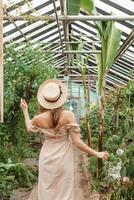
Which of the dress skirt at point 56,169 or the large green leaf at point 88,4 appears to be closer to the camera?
the dress skirt at point 56,169

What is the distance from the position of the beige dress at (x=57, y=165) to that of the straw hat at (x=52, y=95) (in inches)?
8.0

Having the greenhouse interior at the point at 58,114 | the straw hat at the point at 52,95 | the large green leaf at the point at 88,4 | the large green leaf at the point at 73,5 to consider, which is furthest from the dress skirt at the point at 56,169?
the large green leaf at the point at 88,4

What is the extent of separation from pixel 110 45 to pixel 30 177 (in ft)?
7.51

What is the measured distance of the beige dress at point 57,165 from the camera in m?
3.78

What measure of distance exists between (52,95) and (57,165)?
57cm

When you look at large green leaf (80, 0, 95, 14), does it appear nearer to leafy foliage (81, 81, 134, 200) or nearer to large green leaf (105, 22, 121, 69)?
large green leaf (105, 22, 121, 69)

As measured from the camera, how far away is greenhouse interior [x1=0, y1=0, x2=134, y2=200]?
3.80 m

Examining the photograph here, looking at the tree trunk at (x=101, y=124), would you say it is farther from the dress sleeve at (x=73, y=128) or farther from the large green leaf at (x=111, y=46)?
the dress sleeve at (x=73, y=128)

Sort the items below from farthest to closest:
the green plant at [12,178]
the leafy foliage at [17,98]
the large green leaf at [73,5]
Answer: the leafy foliage at [17,98], the green plant at [12,178], the large green leaf at [73,5]

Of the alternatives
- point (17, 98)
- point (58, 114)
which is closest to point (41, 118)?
point (58, 114)

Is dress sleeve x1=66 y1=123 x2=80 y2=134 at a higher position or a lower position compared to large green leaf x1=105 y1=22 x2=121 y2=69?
lower

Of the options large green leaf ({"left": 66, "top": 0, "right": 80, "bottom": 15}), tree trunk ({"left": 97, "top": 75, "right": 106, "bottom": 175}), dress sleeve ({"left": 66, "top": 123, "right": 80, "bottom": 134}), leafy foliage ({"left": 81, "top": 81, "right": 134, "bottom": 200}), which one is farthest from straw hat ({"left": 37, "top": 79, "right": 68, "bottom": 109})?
tree trunk ({"left": 97, "top": 75, "right": 106, "bottom": 175})

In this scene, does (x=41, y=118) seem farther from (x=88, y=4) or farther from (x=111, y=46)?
(x=111, y=46)

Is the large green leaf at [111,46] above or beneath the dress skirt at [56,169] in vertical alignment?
above
